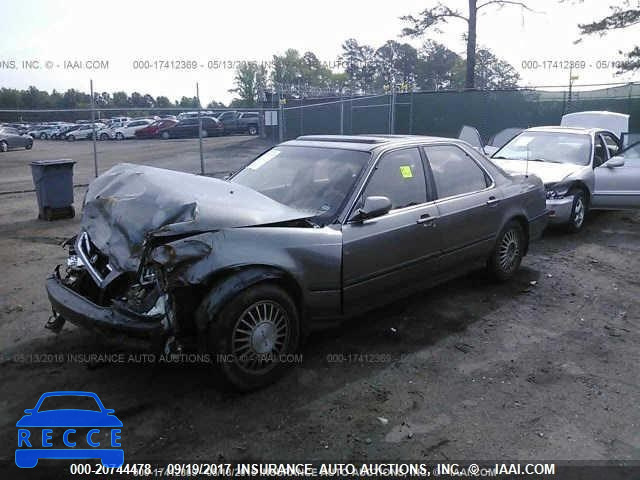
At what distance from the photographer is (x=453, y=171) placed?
515 cm

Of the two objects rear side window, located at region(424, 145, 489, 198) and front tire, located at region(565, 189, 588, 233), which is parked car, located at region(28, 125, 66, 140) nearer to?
front tire, located at region(565, 189, 588, 233)

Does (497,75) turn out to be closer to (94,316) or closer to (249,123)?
(249,123)

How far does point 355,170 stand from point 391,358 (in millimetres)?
1513

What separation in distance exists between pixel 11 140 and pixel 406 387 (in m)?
28.3

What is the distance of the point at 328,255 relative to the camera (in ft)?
12.5

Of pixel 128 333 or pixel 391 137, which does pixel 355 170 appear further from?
pixel 128 333

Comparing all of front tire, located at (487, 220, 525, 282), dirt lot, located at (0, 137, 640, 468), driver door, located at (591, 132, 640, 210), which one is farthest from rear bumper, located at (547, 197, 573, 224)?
dirt lot, located at (0, 137, 640, 468)

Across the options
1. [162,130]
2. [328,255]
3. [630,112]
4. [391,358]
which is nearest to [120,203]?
[328,255]

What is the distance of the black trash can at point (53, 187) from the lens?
8664 millimetres

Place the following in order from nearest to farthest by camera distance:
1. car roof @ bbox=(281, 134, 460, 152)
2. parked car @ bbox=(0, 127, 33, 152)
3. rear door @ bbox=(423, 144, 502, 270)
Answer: car roof @ bbox=(281, 134, 460, 152), rear door @ bbox=(423, 144, 502, 270), parked car @ bbox=(0, 127, 33, 152)

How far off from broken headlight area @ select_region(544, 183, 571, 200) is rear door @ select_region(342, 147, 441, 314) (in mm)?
3954

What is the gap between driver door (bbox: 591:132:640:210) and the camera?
8.48 metres

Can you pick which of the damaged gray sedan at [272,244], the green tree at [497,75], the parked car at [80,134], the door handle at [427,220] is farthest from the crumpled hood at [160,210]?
the green tree at [497,75]

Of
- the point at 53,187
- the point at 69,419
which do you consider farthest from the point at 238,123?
the point at 69,419
